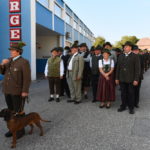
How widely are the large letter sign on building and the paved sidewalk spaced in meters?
7.61

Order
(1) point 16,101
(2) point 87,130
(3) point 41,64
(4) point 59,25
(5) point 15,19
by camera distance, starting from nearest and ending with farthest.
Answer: (1) point 16,101 → (2) point 87,130 → (5) point 15,19 → (4) point 59,25 → (3) point 41,64

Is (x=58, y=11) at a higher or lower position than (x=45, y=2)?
higher

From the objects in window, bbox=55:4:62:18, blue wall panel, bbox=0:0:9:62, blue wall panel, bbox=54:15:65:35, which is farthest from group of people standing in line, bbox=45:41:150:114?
window, bbox=55:4:62:18

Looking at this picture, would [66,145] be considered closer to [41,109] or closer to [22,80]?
[22,80]

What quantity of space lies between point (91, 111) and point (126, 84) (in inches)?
49.0

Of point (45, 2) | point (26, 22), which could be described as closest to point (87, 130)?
point (26, 22)

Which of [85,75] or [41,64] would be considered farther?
[41,64]

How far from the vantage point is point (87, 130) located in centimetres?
453

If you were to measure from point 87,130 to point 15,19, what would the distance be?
33.8ft

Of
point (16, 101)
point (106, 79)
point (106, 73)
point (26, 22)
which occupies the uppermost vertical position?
point (26, 22)

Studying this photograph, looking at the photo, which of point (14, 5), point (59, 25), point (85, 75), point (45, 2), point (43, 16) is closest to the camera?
point (85, 75)

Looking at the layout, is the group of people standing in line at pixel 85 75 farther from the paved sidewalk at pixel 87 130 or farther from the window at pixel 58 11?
the window at pixel 58 11

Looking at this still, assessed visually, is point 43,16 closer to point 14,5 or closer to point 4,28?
point 14,5

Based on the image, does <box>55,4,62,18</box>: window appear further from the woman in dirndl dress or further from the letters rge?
the woman in dirndl dress
